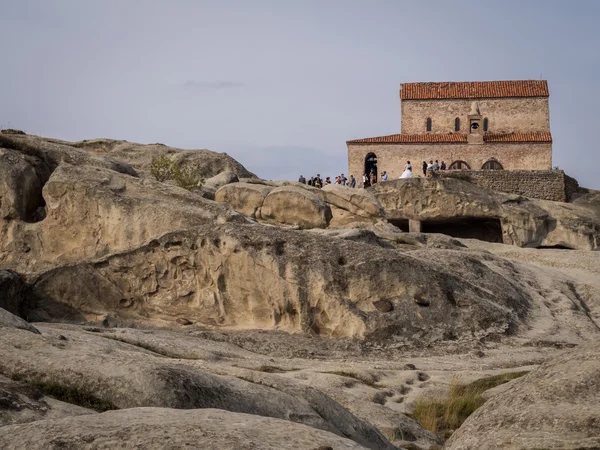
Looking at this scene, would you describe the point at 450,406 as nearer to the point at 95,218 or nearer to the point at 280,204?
the point at 95,218

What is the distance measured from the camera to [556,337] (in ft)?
76.9

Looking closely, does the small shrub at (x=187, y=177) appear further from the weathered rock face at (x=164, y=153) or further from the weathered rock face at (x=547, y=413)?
the weathered rock face at (x=547, y=413)

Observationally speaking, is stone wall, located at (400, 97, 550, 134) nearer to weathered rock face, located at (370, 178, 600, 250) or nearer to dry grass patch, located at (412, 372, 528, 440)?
weathered rock face, located at (370, 178, 600, 250)

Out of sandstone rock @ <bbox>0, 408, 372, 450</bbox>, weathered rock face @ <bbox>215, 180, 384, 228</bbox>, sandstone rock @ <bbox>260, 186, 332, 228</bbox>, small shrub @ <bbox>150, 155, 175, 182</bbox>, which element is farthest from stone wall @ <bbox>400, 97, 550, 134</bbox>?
sandstone rock @ <bbox>0, 408, 372, 450</bbox>

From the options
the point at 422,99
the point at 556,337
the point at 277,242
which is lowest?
the point at 556,337

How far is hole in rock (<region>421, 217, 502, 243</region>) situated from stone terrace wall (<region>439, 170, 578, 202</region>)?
463 centimetres

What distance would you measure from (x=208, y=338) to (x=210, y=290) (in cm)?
190

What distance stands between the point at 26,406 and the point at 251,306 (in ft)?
44.0

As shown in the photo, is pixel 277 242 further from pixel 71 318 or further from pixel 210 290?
pixel 71 318

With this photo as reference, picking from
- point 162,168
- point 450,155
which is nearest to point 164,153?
point 162,168

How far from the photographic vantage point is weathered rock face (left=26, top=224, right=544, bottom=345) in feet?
74.5

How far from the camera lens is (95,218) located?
1011 inches

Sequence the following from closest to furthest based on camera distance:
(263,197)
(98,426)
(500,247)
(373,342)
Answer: (98,426)
(373,342)
(263,197)
(500,247)

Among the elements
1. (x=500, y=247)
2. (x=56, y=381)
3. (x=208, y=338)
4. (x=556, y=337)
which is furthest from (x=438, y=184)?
(x=56, y=381)
